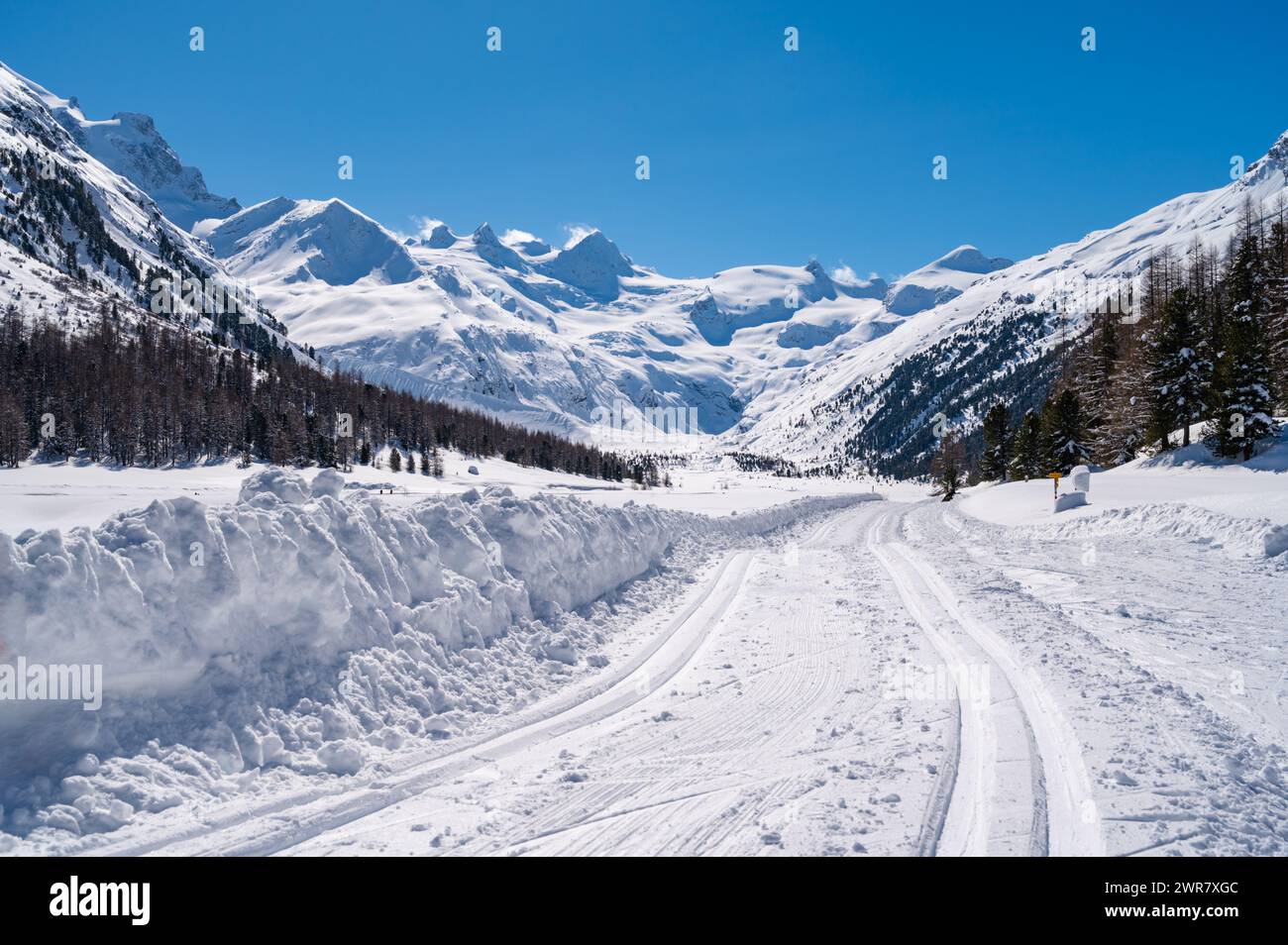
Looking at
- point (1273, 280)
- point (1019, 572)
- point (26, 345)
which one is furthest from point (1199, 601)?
point (26, 345)

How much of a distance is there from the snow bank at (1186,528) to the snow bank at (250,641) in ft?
53.6

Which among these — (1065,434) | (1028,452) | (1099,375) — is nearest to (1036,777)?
(1065,434)

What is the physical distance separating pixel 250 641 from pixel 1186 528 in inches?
927

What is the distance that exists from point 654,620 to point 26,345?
423 feet

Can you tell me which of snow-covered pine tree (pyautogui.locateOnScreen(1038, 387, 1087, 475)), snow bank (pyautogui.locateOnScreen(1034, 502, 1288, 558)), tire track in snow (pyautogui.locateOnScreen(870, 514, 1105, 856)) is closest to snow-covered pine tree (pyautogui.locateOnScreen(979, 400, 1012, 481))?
snow-covered pine tree (pyautogui.locateOnScreen(1038, 387, 1087, 475))

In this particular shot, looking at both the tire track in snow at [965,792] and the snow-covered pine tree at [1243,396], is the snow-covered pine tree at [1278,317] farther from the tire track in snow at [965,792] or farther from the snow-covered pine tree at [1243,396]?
the tire track in snow at [965,792]

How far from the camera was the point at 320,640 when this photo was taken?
316 inches

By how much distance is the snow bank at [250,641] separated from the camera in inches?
230

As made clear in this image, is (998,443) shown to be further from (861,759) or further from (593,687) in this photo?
(861,759)

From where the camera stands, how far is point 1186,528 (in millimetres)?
18875

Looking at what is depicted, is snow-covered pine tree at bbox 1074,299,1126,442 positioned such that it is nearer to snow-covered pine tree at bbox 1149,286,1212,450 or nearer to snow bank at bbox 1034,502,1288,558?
snow-covered pine tree at bbox 1149,286,1212,450

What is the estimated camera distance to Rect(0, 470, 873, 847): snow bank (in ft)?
19.1

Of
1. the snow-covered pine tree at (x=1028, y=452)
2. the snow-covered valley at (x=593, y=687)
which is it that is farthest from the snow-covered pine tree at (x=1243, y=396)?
the snow-covered pine tree at (x=1028, y=452)
